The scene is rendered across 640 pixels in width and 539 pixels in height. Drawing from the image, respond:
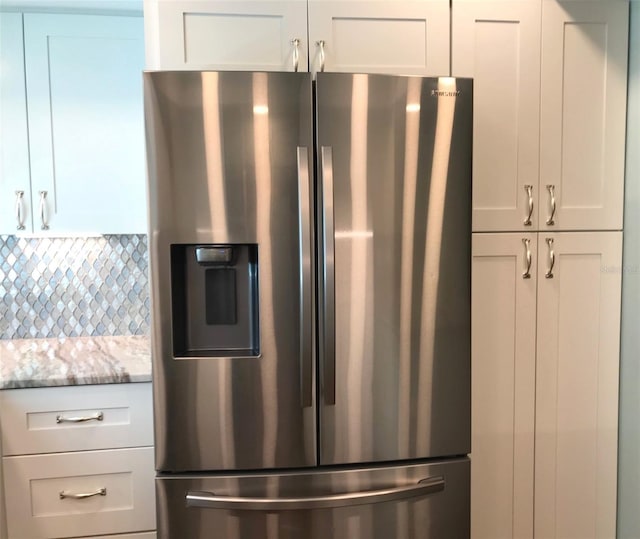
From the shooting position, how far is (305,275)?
52.4 inches

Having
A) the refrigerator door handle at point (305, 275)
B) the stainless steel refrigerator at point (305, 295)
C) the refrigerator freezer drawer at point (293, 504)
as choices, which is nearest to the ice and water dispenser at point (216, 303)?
the stainless steel refrigerator at point (305, 295)

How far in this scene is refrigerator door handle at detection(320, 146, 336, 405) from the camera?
1.32 m

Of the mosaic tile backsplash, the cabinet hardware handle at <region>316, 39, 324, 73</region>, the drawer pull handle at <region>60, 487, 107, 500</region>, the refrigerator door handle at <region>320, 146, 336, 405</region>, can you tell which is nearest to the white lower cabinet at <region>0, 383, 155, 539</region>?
the drawer pull handle at <region>60, 487, 107, 500</region>

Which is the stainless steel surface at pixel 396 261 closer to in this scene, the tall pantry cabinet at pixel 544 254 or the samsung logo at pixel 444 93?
the samsung logo at pixel 444 93

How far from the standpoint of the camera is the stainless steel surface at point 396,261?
135cm

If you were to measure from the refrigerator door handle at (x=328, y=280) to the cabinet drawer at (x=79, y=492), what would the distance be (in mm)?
786

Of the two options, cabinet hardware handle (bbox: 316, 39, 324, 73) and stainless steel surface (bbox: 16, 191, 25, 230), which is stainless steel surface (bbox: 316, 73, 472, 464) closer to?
cabinet hardware handle (bbox: 316, 39, 324, 73)

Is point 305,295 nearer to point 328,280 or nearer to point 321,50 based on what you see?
point 328,280

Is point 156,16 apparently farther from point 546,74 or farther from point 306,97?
point 546,74

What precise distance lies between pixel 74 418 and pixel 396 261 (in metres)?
1.21

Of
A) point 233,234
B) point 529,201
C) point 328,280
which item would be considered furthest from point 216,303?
point 529,201

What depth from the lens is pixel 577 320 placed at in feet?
5.65

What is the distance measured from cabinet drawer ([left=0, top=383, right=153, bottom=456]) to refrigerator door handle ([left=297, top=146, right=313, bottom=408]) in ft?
2.19

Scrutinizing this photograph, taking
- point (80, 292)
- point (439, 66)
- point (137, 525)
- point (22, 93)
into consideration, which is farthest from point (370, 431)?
point (22, 93)
